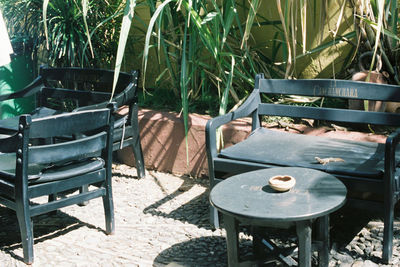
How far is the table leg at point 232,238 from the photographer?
3.04 metres

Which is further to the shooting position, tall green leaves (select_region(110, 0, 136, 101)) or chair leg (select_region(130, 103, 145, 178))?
chair leg (select_region(130, 103, 145, 178))

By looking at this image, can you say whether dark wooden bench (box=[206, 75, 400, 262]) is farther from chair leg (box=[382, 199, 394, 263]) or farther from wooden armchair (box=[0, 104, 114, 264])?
wooden armchair (box=[0, 104, 114, 264])

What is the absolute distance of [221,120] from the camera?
3932 mm

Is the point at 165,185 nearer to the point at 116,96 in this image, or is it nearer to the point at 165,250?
the point at 116,96

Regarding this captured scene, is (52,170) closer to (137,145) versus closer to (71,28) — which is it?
(137,145)

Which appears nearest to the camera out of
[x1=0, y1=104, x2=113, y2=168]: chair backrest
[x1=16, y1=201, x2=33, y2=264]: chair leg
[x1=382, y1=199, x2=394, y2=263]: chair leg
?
[x1=382, y1=199, x2=394, y2=263]: chair leg

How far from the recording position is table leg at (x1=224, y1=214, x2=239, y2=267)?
3035 millimetres

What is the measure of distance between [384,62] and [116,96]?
2.10m

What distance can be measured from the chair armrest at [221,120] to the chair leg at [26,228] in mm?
1175

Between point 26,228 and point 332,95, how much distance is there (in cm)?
215

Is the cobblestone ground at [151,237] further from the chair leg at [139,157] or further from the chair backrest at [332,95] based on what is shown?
the chair backrest at [332,95]

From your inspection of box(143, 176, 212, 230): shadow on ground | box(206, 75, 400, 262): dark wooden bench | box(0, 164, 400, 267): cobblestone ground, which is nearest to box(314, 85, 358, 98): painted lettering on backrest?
box(206, 75, 400, 262): dark wooden bench

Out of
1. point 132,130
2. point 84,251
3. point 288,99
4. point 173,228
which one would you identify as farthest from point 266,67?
point 84,251

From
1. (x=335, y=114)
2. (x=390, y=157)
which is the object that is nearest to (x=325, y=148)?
(x=335, y=114)
